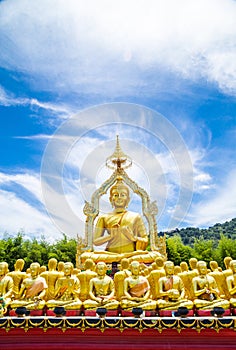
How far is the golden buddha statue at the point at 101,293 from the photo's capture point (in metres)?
5.71

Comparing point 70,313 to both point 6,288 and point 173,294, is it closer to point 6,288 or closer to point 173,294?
point 6,288

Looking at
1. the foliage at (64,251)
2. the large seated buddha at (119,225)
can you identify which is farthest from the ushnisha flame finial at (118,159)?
the foliage at (64,251)

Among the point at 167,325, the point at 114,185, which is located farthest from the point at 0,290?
the point at 114,185

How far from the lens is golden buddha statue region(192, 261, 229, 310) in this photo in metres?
5.61

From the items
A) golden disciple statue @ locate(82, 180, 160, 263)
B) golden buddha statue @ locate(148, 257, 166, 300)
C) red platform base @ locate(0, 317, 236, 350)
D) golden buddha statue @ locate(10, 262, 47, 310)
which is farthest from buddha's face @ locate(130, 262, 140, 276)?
golden disciple statue @ locate(82, 180, 160, 263)

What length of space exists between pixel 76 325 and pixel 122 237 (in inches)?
212

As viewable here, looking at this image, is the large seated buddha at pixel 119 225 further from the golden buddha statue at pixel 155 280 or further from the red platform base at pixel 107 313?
the red platform base at pixel 107 313

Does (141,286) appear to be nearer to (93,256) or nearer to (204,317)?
(204,317)

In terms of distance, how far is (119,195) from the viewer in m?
11.7

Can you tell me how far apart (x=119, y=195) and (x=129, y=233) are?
1.63 meters

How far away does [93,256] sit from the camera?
9.66 metres

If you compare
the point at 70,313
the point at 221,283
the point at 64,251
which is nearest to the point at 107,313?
the point at 70,313

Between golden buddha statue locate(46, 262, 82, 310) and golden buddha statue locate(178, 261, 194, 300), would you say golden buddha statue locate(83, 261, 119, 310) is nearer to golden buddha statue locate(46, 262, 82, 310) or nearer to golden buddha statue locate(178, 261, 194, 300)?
golden buddha statue locate(46, 262, 82, 310)

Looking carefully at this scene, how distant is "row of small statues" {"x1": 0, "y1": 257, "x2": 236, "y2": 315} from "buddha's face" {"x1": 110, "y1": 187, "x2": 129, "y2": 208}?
5.21 metres
